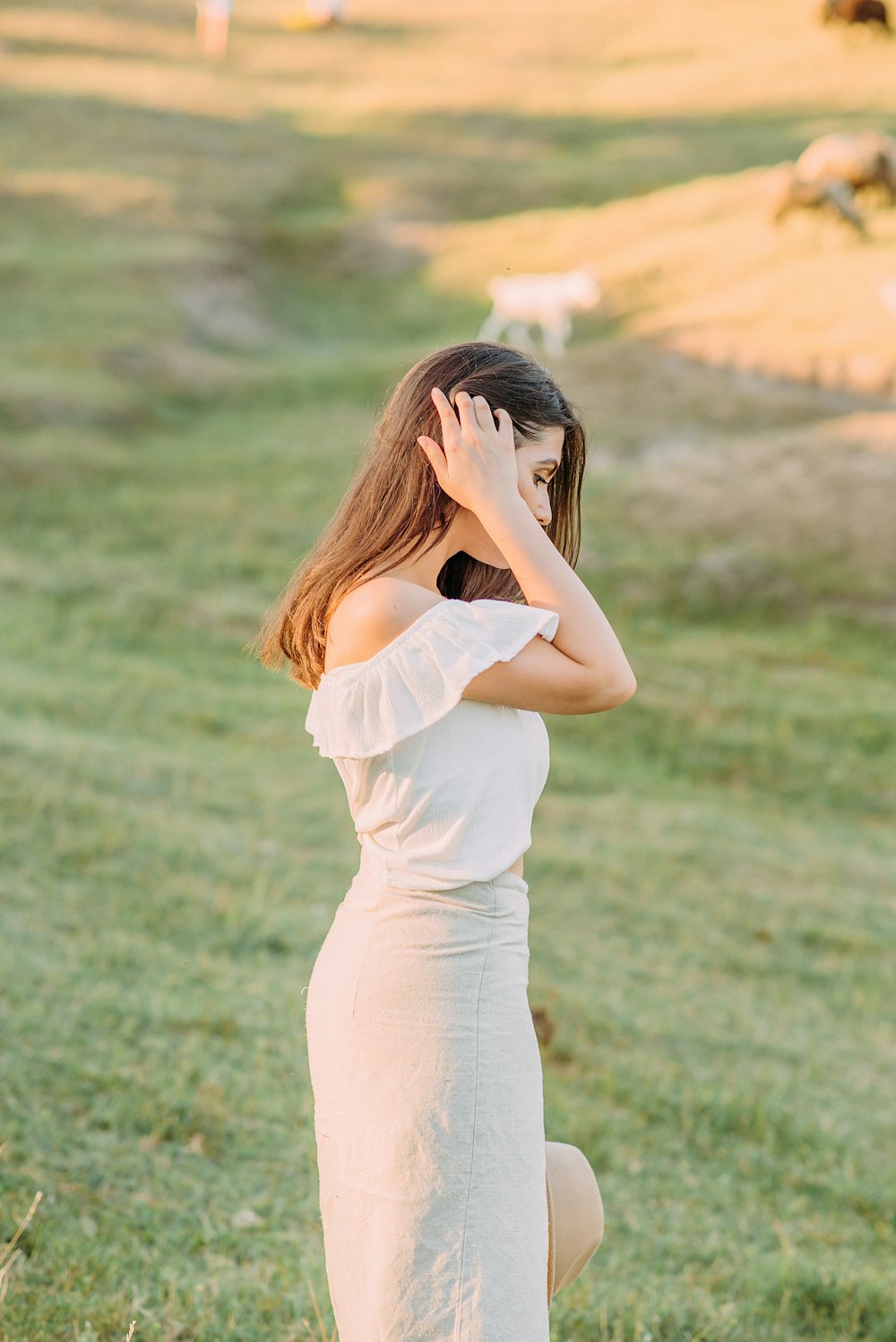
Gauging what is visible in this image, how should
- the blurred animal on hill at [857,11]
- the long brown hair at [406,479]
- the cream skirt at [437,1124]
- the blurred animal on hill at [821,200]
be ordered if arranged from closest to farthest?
the cream skirt at [437,1124] → the long brown hair at [406,479] → the blurred animal on hill at [821,200] → the blurred animal on hill at [857,11]

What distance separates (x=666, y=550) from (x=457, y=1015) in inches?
453

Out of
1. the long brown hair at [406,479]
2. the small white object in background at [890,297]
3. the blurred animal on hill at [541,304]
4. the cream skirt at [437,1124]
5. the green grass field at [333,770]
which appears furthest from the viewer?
the blurred animal on hill at [541,304]

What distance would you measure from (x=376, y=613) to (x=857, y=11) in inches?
1605

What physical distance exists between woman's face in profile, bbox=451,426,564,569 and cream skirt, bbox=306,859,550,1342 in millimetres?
570

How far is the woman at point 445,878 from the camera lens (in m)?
1.97

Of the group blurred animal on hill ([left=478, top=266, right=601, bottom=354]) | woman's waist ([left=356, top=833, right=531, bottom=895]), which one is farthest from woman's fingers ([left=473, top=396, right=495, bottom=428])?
blurred animal on hill ([left=478, top=266, right=601, bottom=354])

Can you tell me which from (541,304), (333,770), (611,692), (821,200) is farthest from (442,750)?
(821,200)

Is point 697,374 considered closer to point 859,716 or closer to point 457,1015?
point 859,716

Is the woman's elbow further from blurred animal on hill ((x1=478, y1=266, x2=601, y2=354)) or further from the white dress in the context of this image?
blurred animal on hill ((x1=478, y1=266, x2=601, y2=354))

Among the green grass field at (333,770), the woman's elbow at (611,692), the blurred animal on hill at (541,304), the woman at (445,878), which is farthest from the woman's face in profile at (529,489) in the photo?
the blurred animal on hill at (541,304)

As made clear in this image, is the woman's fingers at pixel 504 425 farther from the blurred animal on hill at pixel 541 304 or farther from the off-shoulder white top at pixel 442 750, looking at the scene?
the blurred animal on hill at pixel 541 304

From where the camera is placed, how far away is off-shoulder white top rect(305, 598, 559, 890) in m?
2.03

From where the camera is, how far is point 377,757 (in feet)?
6.91

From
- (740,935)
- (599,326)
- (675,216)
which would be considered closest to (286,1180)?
(740,935)
